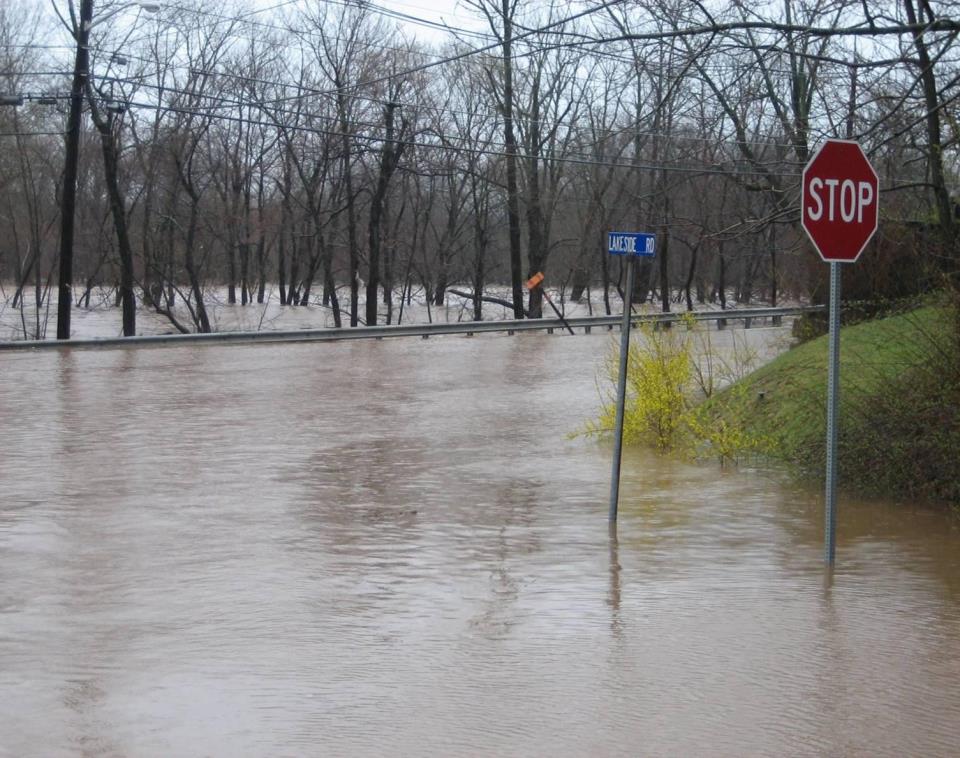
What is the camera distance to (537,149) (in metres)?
55.1

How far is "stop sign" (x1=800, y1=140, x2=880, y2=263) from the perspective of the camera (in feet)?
28.2

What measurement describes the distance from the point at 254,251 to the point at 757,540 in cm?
7466

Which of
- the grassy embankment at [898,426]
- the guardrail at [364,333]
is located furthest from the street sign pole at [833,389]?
the guardrail at [364,333]

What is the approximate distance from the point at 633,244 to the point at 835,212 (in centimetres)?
226

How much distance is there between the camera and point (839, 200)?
873 centimetres

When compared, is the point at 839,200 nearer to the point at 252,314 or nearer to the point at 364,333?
the point at 364,333

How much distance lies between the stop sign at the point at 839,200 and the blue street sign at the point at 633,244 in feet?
6.61

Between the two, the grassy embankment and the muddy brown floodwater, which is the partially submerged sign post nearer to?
the muddy brown floodwater

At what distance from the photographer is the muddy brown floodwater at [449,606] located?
573 cm

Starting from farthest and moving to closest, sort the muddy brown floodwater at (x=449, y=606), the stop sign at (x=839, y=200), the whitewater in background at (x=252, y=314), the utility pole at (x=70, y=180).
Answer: the whitewater in background at (x=252, y=314) < the utility pole at (x=70, y=180) < the stop sign at (x=839, y=200) < the muddy brown floodwater at (x=449, y=606)

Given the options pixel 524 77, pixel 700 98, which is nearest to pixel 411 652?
pixel 700 98

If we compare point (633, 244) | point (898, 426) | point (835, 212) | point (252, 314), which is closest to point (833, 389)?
point (835, 212)

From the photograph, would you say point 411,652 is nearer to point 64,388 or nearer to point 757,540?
point 757,540

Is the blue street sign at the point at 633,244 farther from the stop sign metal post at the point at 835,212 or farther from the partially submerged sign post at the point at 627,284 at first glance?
the stop sign metal post at the point at 835,212
